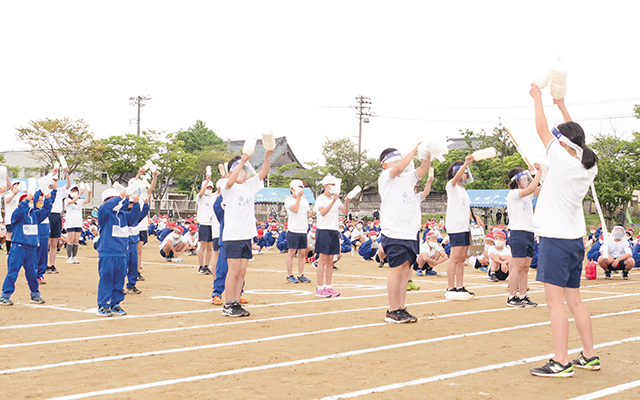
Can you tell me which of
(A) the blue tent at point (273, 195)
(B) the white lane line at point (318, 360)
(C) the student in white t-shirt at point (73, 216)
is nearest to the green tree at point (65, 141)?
(A) the blue tent at point (273, 195)

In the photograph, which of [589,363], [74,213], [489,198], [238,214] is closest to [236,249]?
[238,214]

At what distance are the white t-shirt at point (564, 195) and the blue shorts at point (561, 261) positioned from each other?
65 millimetres

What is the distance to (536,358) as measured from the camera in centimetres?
555

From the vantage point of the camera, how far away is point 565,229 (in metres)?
5.09

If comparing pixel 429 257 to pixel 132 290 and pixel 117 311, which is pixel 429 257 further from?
pixel 117 311

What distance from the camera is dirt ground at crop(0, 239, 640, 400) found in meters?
4.51

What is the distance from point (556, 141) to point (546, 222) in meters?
0.73

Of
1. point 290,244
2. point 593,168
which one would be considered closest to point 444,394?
point 593,168

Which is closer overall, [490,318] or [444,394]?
[444,394]

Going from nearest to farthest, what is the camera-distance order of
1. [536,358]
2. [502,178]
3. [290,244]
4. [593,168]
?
[593,168], [536,358], [290,244], [502,178]

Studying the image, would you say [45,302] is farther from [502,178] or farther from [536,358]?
[502,178]

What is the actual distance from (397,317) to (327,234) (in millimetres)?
3586

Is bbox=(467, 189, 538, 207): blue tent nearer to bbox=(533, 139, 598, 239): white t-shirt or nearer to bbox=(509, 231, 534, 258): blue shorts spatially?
bbox=(509, 231, 534, 258): blue shorts

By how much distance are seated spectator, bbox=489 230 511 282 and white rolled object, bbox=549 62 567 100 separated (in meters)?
8.65
